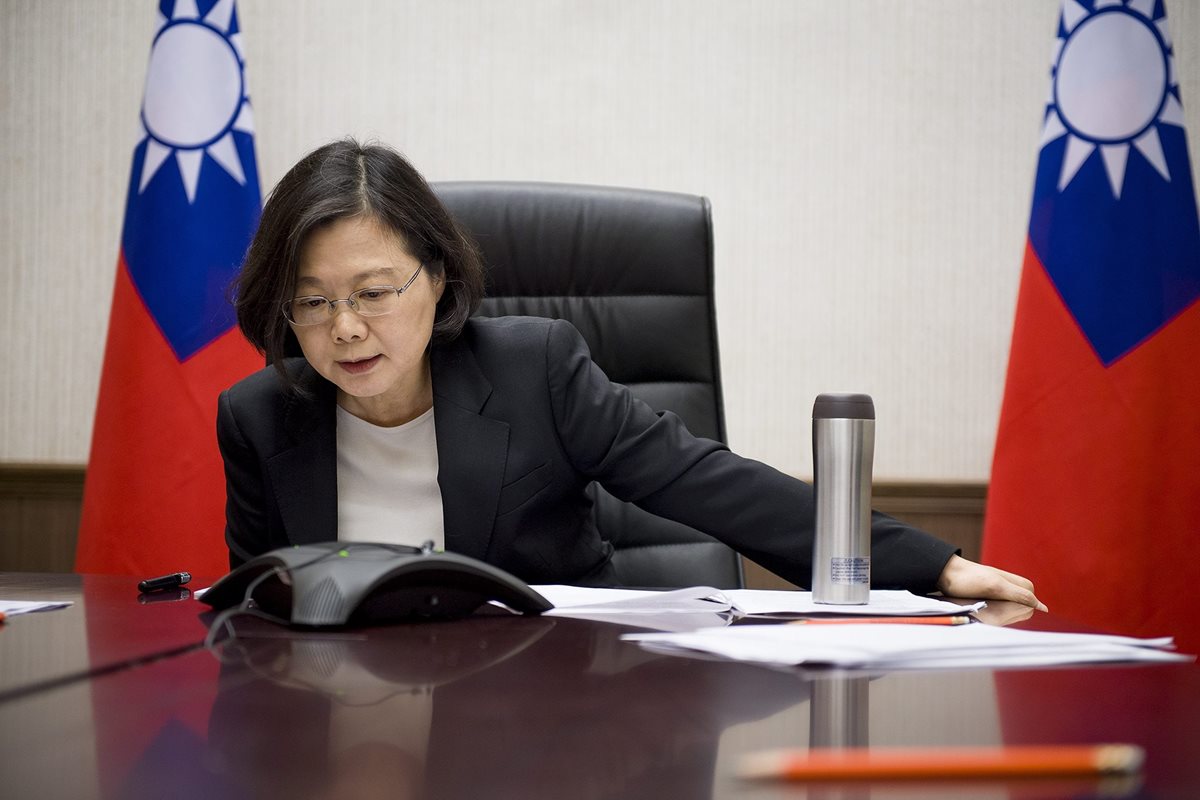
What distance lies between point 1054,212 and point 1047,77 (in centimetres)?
51

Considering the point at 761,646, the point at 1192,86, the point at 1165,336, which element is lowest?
the point at 761,646

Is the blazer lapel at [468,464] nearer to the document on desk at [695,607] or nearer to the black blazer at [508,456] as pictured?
the black blazer at [508,456]

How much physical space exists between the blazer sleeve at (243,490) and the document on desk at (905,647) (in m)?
0.80

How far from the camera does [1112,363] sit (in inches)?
74.0

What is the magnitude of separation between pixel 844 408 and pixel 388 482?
2.33 feet

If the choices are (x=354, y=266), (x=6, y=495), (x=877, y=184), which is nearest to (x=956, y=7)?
(x=877, y=184)

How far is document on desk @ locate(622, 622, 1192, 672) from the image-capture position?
24.3 inches

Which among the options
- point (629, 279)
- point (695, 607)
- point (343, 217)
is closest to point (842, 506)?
point (695, 607)

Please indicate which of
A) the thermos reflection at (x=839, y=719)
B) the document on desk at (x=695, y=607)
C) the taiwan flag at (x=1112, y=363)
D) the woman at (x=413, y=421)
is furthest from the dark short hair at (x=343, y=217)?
the taiwan flag at (x=1112, y=363)

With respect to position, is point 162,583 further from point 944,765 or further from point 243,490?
point 944,765

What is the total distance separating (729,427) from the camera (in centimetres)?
238

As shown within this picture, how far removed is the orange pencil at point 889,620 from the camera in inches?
30.2

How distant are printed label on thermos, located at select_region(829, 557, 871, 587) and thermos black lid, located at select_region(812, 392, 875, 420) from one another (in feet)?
0.40

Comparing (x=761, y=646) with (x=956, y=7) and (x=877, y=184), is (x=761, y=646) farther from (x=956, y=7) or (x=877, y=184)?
(x=956, y=7)
